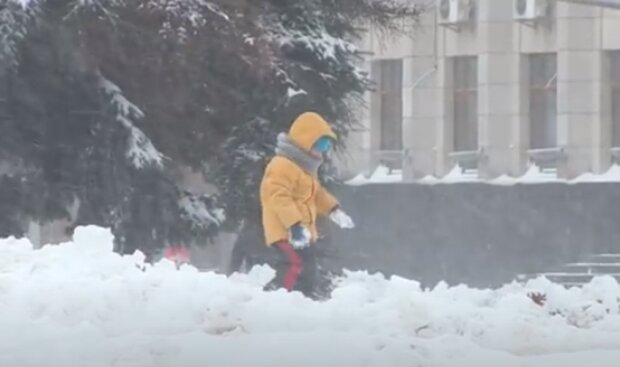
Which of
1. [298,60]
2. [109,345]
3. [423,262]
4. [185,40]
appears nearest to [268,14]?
[298,60]

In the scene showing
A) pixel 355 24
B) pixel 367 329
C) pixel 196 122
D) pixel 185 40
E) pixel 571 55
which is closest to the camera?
pixel 367 329

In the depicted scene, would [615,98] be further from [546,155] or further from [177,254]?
[177,254]

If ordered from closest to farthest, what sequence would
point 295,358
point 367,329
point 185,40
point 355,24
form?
1. point 295,358
2. point 367,329
3. point 185,40
4. point 355,24

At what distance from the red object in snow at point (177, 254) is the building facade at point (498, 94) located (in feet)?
44.6

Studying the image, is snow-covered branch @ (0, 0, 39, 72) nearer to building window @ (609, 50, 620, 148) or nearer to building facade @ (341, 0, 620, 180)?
building facade @ (341, 0, 620, 180)

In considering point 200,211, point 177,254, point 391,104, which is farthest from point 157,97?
point 391,104

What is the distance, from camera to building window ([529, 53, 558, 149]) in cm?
3288

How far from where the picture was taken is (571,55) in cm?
3219

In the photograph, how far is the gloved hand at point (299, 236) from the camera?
12625 mm

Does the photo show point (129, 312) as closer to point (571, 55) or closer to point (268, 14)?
point (268, 14)

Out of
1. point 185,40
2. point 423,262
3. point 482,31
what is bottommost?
point 423,262

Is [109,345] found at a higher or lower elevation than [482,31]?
lower

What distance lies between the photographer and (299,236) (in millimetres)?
12648

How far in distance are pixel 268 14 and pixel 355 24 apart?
1.61m
